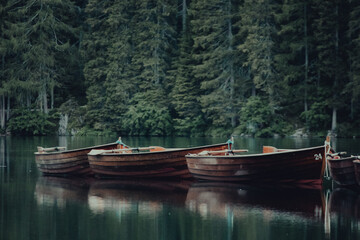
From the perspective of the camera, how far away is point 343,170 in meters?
22.1

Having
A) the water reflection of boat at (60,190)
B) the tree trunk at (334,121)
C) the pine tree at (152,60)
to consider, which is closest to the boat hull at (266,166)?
the water reflection of boat at (60,190)

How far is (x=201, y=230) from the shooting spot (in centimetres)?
1606

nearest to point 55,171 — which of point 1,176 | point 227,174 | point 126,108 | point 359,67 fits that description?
point 1,176

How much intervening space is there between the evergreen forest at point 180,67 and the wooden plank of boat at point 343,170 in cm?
2750

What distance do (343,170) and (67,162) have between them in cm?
1126

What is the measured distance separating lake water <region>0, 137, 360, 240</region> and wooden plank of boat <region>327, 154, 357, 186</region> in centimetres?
34

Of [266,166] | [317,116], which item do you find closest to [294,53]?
[317,116]

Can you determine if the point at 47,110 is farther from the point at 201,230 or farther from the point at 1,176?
the point at 201,230

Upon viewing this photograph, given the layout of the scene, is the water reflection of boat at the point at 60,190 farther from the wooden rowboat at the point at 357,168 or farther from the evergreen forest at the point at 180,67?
the evergreen forest at the point at 180,67

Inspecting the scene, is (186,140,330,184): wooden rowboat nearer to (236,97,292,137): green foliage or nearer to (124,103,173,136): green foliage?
(236,97,292,137): green foliage

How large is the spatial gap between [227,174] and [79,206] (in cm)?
655

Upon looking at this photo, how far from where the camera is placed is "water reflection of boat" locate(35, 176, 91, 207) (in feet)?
68.5

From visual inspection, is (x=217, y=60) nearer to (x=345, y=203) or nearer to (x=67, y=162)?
(x=67, y=162)

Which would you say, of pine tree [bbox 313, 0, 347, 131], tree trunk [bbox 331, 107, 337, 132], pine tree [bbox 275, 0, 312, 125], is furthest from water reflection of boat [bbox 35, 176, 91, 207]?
pine tree [bbox 275, 0, 312, 125]
